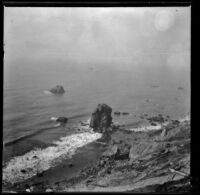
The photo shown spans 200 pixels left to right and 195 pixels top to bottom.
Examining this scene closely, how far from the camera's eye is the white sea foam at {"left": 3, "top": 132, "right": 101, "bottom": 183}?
18.0 ft

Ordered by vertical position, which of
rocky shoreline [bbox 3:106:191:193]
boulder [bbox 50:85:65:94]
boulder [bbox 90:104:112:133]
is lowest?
Result: rocky shoreline [bbox 3:106:191:193]

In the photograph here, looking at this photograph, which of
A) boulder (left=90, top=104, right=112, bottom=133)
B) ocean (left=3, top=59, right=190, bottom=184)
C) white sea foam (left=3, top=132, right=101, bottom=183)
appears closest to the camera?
white sea foam (left=3, top=132, right=101, bottom=183)

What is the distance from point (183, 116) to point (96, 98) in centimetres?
220

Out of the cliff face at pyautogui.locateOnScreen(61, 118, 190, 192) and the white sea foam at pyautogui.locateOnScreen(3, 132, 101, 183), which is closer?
the cliff face at pyautogui.locateOnScreen(61, 118, 190, 192)

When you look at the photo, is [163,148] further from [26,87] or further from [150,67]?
[26,87]

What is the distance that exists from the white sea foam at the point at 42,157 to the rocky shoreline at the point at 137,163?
0.40 metres

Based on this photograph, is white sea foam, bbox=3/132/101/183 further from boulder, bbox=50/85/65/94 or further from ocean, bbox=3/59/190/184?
boulder, bbox=50/85/65/94

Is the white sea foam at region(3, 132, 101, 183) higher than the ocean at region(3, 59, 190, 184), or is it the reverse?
the ocean at region(3, 59, 190, 184)

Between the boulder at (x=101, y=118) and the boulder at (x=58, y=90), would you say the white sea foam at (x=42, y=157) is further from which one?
the boulder at (x=58, y=90)

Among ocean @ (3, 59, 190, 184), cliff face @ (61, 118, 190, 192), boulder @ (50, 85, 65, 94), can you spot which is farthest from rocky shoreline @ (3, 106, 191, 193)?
boulder @ (50, 85, 65, 94)

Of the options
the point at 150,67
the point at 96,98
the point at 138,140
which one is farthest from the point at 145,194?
the point at 150,67

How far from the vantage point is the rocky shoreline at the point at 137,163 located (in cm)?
483

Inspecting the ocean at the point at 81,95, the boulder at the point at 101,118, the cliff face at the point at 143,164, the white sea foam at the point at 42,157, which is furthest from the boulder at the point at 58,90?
the cliff face at the point at 143,164

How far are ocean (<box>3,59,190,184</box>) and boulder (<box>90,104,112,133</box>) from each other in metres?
0.14
